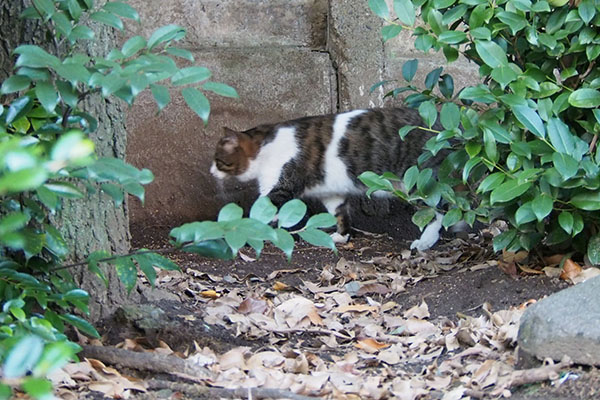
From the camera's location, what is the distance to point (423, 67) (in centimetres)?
548

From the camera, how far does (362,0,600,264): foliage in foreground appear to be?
10.9 ft

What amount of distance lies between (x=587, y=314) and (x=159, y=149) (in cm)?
349

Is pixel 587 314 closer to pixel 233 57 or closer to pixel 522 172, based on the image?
pixel 522 172

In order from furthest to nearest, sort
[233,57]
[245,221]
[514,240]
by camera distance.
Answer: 1. [233,57]
2. [514,240]
3. [245,221]

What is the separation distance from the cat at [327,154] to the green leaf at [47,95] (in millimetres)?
3170

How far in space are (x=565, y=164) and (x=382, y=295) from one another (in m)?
1.21

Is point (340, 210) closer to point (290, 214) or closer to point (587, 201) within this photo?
point (587, 201)

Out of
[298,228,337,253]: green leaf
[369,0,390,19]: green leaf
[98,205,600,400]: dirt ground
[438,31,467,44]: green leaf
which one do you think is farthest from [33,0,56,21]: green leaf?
[438,31,467,44]: green leaf

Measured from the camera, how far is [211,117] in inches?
217

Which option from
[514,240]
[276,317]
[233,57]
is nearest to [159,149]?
[233,57]

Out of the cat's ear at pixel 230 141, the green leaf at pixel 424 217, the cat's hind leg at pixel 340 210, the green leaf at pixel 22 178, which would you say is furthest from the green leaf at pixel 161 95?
the cat's hind leg at pixel 340 210

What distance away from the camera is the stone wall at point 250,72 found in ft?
17.5

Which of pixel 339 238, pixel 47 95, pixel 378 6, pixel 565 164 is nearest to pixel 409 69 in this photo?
pixel 378 6

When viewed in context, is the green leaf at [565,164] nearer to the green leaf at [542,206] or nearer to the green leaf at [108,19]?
the green leaf at [542,206]
